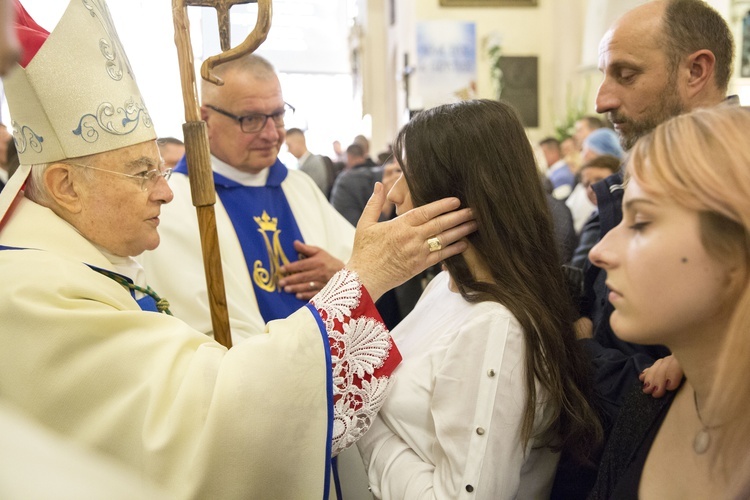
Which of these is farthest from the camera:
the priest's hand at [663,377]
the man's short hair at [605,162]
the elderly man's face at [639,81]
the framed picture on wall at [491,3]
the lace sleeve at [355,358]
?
the framed picture on wall at [491,3]

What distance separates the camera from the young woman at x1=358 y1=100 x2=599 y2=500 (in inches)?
61.9

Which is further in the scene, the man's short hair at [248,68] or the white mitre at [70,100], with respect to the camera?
the man's short hair at [248,68]

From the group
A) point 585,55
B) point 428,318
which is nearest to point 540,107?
point 585,55

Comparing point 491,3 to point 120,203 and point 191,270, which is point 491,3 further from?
point 120,203

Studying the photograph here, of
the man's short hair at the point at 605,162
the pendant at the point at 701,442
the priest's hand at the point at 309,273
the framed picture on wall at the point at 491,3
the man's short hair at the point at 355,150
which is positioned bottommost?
the man's short hair at the point at 355,150

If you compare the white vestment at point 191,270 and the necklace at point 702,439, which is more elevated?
the necklace at point 702,439

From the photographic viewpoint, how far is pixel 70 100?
1.90 m

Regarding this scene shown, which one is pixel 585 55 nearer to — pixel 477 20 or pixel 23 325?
pixel 477 20

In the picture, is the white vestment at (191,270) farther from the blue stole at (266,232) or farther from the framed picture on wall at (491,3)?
the framed picture on wall at (491,3)

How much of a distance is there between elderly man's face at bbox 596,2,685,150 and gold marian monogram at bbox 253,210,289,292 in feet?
4.62

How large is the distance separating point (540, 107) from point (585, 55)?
4.52ft

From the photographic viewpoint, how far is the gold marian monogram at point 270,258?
2887 millimetres

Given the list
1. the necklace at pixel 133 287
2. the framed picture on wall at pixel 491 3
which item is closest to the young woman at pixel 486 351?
the necklace at pixel 133 287

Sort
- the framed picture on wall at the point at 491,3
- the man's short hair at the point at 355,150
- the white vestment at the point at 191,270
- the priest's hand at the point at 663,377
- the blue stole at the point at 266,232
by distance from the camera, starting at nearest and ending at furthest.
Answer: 1. the priest's hand at the point at 663,377
2. the white vestment at the point at 191,270
3. the blue stole at the point at 266,232
4. the man's short hair at the point at 355,150
5. the framed picture on wall at the point at 491,3
